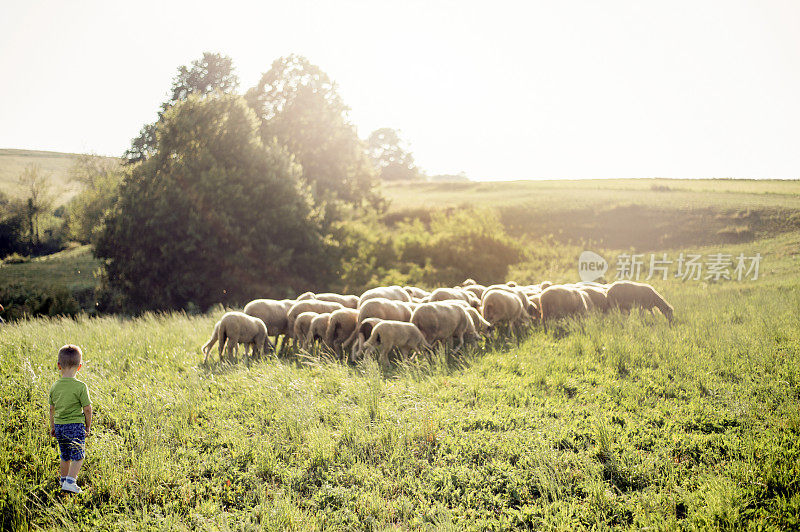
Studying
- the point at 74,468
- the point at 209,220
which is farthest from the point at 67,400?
the point at 209,220

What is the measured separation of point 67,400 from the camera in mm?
5426

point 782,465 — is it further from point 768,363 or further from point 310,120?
point 310,120

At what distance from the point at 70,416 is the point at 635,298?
14695mm

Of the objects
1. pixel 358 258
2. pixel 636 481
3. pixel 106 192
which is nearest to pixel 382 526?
pixel 636 481

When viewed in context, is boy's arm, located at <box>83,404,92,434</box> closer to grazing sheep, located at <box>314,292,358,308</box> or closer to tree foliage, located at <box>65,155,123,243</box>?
grazing sheep, located at <box>314,292,358,308</box>

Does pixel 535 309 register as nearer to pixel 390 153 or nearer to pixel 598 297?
pixel 598 297

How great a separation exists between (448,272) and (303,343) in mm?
22374

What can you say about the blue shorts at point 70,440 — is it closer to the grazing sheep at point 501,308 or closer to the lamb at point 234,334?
the lamb at point 234,334

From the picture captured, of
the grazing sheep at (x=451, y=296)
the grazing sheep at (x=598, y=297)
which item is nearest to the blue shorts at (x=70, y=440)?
the grazing sheep at (x=451, y=296)

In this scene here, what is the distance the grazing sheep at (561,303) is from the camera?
13.8 metres

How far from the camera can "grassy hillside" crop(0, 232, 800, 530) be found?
16.8 feet

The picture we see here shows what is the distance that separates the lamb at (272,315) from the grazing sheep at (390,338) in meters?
3.51

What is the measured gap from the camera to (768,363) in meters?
8.72

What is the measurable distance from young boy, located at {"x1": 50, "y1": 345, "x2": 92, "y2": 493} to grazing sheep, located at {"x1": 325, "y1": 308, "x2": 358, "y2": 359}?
20.4 ft
